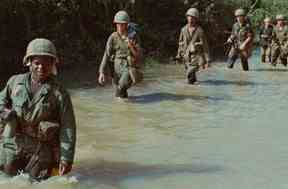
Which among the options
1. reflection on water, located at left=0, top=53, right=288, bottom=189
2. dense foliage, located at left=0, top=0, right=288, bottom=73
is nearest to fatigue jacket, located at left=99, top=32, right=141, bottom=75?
reflection on water, located at left=0, top=53, right=288, bottom=189

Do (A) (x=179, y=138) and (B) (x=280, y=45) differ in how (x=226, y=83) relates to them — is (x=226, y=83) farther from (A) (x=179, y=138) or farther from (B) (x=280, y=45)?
(A) (x=179, y=138)

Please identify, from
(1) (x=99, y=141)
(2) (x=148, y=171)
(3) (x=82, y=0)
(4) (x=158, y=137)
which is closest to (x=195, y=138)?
(4) (x=158, y=137)

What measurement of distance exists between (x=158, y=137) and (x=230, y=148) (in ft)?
3.73

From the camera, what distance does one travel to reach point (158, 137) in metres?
9.84

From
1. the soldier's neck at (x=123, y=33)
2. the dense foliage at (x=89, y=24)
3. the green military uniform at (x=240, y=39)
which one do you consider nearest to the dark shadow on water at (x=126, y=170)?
the soldier's neck at (x=123, y=33)

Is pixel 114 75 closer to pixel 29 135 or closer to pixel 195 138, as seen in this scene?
pixel 195 138

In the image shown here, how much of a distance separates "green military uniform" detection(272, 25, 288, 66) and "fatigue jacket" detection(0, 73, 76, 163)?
14.4 m

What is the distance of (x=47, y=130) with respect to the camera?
654cm

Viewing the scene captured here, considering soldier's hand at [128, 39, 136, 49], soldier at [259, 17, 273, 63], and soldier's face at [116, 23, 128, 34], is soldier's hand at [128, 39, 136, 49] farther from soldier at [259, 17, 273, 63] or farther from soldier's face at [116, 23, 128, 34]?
soldier at [259, 17, 273, 63]

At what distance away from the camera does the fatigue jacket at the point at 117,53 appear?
1273 cm

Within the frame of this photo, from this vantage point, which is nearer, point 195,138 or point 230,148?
point 230,148

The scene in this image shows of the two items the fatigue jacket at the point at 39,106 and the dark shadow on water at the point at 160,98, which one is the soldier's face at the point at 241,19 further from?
the fatigue jacket at the point at 39,106

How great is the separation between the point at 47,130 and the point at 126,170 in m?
1.72

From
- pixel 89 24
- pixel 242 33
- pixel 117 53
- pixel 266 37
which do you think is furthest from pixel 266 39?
pixel 117 53
